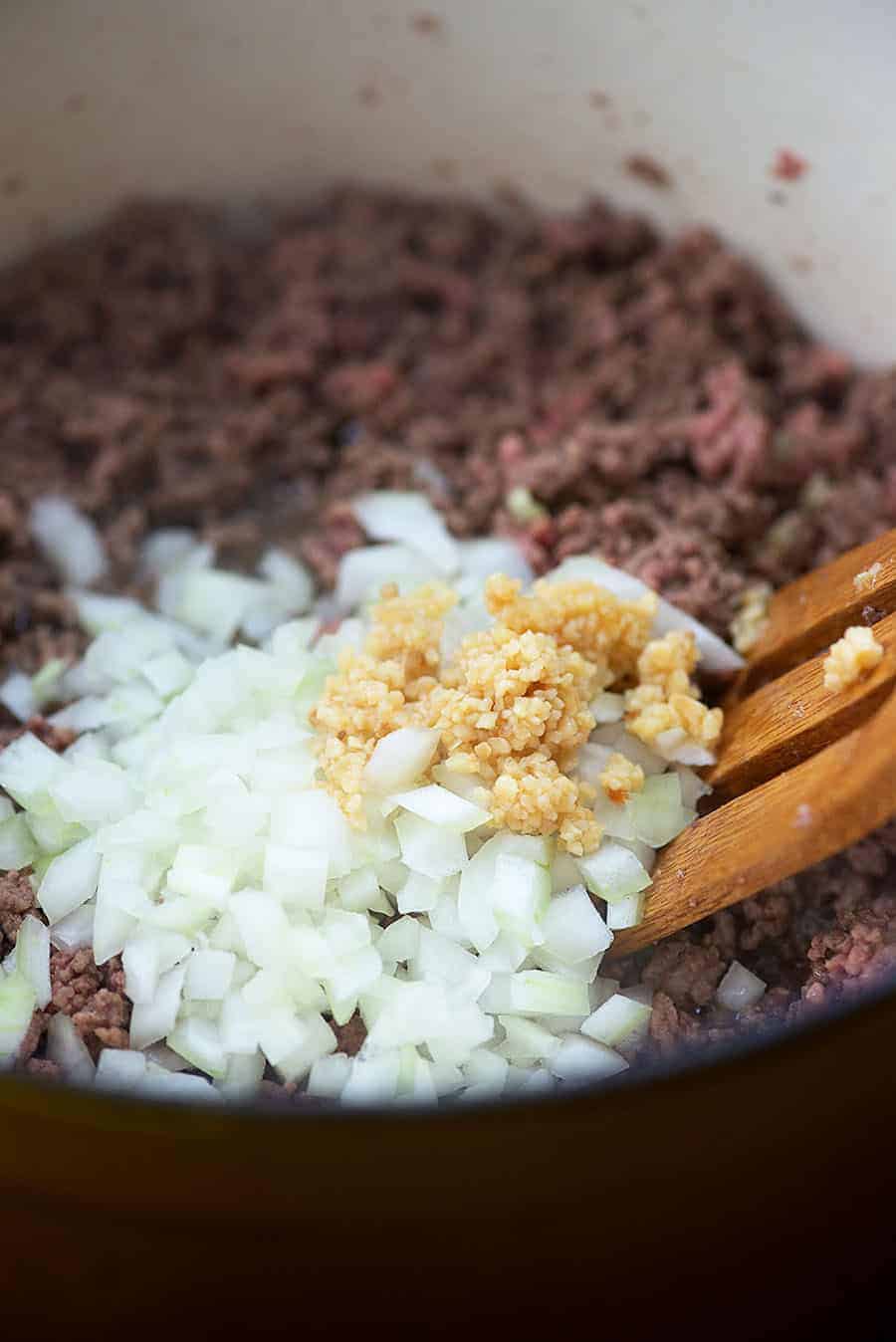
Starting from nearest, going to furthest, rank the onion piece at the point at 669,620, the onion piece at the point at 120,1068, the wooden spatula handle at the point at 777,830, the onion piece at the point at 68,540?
the wooden spatula handle at the point at 777,830, the onion piece at the point at 120,1068, the onion piece at the point at 669,620, the onion piece at the point at 68,540

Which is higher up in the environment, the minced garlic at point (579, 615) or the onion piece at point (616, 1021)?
the minced garlic at point (579, 615)

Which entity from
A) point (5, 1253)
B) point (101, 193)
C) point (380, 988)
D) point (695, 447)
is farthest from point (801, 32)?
point (5, 1253)

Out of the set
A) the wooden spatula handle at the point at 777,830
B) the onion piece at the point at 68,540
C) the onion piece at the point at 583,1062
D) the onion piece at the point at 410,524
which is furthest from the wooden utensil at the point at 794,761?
the onion piece at the point at 68,540

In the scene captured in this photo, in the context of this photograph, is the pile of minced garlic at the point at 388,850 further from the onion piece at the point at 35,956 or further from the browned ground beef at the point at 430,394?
the browned ground beef at the point at 430,394

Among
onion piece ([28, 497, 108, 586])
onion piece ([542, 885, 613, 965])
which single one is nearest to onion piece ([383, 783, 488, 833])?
onion piece ([542, 885, 613, 965])

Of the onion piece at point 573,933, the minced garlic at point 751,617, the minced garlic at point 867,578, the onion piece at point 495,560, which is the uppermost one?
the minced garlic at point 867,578

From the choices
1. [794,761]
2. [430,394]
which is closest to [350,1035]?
[794,761]

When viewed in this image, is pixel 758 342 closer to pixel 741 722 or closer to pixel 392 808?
pixel 741 722
